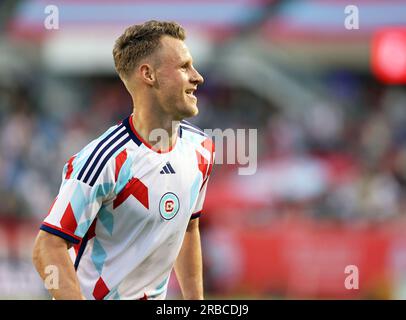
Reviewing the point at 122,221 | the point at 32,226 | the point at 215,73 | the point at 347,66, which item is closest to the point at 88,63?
the point at 215,73

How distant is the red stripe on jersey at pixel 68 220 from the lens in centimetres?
465

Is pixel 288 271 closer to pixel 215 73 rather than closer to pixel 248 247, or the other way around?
pixel 248 247

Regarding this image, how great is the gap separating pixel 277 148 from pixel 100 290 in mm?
12356

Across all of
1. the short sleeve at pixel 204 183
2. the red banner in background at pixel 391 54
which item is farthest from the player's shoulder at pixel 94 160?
the red banner in background at pixel 391 54

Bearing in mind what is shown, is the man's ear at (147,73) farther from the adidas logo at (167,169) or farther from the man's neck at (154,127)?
the adidas logo at (167,169)

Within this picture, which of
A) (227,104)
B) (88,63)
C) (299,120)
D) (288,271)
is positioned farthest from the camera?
(88,63)

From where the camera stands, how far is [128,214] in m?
4.89

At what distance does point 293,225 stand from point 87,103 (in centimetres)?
1083

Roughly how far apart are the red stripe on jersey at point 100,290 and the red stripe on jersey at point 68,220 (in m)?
0.45

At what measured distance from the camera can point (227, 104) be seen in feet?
74.3

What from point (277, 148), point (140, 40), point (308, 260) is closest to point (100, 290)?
point (140, 40)

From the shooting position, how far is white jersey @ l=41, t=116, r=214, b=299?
4.74 meters

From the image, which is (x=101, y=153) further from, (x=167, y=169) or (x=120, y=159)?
(x=167, y=169)
